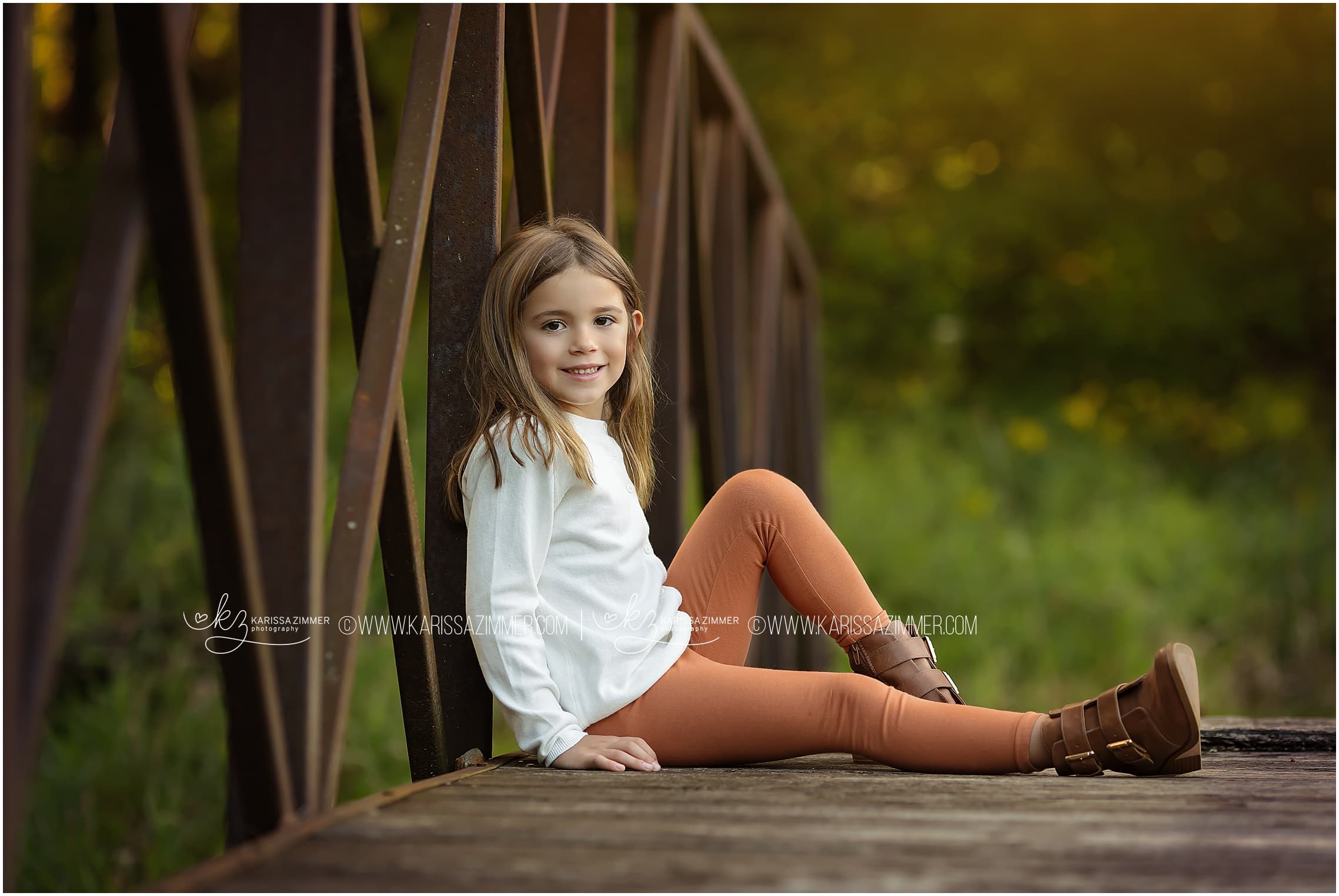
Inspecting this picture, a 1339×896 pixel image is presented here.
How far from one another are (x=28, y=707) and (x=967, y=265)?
8.10 metres

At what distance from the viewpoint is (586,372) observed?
1.97m

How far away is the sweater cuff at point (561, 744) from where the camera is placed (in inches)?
68.7

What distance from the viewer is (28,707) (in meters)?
1.01

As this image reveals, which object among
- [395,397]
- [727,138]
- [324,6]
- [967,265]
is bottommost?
[395,397]

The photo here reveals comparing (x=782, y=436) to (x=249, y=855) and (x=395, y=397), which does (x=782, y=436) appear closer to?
(x=395, y=397)

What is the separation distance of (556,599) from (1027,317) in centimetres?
742

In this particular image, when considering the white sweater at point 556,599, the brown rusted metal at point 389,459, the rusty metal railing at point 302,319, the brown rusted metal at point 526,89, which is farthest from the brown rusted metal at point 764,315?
the brown rusted metal at point 389,459

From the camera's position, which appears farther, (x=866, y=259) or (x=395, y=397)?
(x=866, y=259)

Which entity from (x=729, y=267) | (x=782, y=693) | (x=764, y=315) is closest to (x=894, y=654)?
(x=782, y=693)

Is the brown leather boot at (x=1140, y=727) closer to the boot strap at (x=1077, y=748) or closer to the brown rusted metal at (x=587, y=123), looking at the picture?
the boot strap at (x=1077, y=748)

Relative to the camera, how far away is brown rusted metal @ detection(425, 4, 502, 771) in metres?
1.90

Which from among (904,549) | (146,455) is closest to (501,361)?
(146,455)

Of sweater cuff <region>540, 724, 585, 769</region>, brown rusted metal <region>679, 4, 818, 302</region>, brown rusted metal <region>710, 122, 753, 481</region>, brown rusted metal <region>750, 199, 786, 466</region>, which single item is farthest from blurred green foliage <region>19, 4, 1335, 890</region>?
sweater cuff <region>540, 724, 585, 769</region>

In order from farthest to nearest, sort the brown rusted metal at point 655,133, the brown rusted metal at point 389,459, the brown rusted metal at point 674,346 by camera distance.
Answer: the brown rusted metal at point 674,346 → the brown rusted metal at point 655,133 → the brown rusted metal at point 389,459
